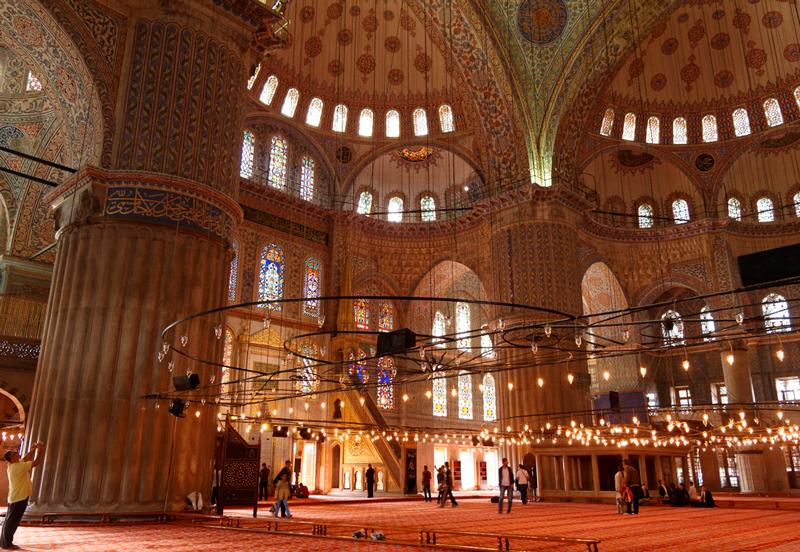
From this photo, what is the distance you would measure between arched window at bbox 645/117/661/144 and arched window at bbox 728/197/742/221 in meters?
3.40

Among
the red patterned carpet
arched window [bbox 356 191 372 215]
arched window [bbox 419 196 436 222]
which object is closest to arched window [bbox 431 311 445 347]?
arched window [bbox 419 196 436 222]

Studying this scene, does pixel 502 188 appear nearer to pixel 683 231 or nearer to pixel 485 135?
pixel 485 135

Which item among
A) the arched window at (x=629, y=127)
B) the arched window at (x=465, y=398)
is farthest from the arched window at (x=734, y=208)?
the arched window at (x=465, y=398)

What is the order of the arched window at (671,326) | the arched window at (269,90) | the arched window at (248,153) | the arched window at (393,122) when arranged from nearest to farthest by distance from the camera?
the arched window at (671,326), the arched window at (248,153), the arched window at (269,90), the arched window at (393,122)

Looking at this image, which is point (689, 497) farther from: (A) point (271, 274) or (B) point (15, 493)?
(B) point (15, 493)

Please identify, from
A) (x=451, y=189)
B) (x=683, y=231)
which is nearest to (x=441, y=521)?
(x=451, y=189)

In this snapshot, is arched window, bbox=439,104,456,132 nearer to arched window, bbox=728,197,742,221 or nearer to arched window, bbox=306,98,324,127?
arched window, bbox=306,98,324,127

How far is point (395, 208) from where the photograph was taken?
24.2 meters

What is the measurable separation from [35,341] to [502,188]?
521 inches

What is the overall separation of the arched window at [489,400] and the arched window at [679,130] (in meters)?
11.3

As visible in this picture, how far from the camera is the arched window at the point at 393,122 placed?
23750mm

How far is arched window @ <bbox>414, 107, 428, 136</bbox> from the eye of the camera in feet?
77.6

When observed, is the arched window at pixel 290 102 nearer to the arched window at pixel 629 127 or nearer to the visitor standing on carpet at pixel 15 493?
the arched window at pixel 629 127

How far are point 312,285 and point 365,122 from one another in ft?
20.8
